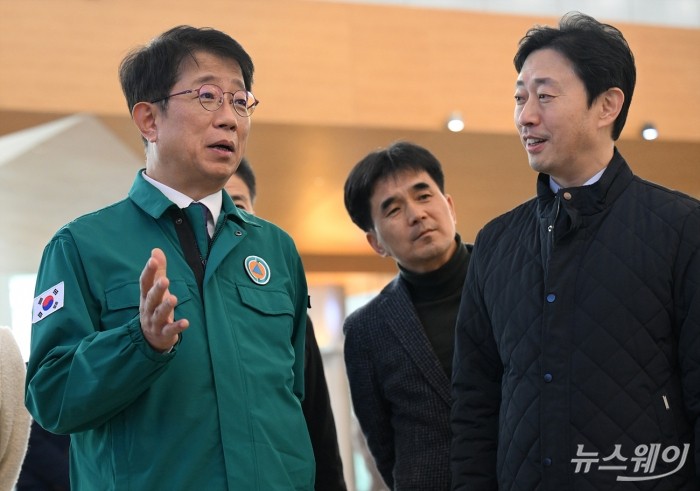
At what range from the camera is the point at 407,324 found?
299 cm

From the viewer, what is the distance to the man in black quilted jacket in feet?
6.72

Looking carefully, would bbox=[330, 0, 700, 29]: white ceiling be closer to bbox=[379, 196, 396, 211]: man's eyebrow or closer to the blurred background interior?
the blurred background interior

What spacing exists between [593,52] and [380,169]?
3.50 ft

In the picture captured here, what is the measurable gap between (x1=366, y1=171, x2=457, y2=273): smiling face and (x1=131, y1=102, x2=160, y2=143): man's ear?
1.04 metres

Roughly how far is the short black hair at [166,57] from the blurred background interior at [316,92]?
455 centimetres

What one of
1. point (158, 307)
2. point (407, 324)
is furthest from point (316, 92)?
point (158, 307)

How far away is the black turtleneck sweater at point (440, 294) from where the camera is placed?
9.90ft

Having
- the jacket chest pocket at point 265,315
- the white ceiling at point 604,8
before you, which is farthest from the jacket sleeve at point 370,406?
the white ceiling at point 604,8

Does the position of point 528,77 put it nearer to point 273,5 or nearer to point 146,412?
point 146,412

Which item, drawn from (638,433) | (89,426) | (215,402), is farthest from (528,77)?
(89,426)

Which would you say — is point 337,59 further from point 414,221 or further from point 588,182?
point 588,182

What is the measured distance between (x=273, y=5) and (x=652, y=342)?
5.69 meters

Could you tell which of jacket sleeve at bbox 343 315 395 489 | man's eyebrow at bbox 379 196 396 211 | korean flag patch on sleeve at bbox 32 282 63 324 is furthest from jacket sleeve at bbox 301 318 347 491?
korean flag patch on sleeve at bbox 32 282 63 324

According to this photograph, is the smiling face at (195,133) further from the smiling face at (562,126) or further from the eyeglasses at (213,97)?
the smiling face at (562,126)
